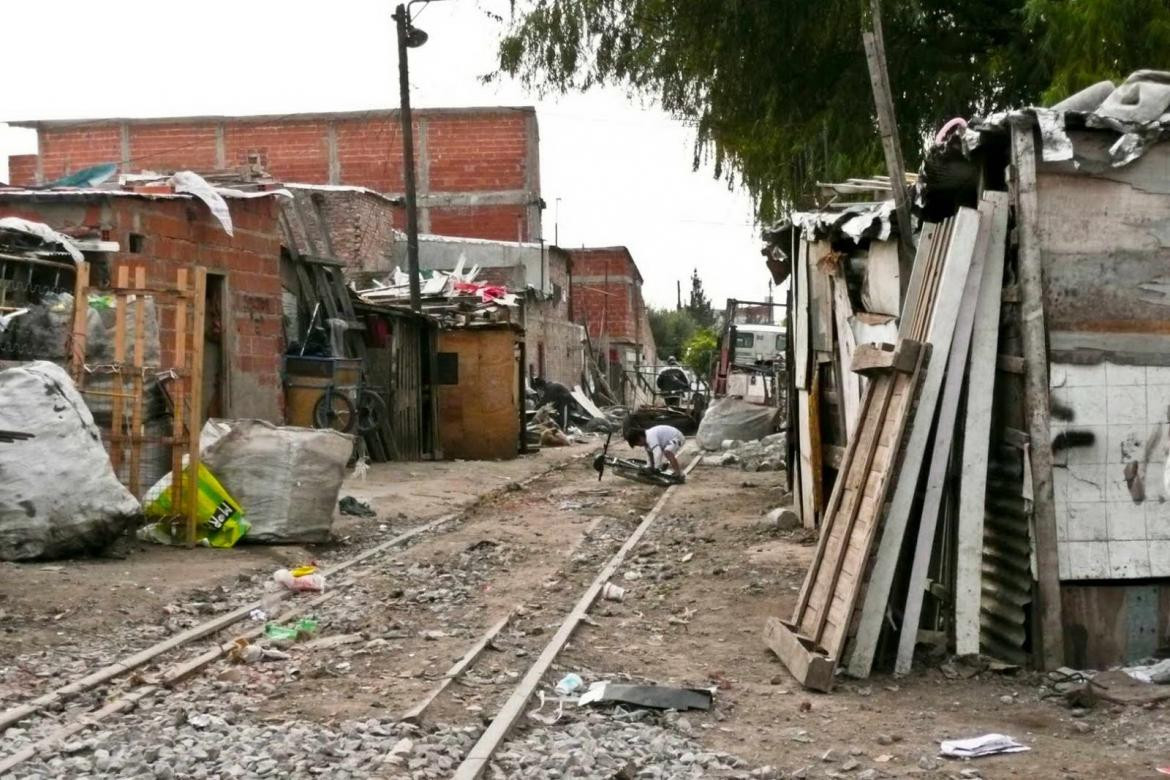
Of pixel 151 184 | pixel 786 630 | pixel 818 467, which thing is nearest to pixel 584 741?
pixel 786 630

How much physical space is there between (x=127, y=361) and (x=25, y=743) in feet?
22.4

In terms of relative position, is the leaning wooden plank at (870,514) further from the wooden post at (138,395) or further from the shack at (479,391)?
the shack at (479,391)

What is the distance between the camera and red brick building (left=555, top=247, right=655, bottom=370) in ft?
185

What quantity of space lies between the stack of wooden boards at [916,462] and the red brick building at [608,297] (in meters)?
48.8

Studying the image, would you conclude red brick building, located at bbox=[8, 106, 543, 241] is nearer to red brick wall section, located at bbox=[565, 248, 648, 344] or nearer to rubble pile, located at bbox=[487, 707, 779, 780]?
red brick wall section, located at bbox=[565, 248, 648, 344]

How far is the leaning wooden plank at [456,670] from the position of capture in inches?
238

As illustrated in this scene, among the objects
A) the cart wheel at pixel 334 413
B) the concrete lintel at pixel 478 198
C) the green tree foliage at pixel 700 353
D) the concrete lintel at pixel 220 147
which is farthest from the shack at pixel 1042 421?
the green tree foliage at pixel 700 353

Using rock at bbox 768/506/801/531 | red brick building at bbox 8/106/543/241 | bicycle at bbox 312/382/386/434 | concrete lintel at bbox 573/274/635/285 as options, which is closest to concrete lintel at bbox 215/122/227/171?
red brick building at bbox 8/106/543/241

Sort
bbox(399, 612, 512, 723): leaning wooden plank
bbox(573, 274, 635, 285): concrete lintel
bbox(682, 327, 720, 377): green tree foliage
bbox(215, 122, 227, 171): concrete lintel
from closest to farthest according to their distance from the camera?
bbox(399, 612, 512, 723): leaning wooden plank
bbox(215, 122, 227, 171): concrete lintel
bbox(573, 274, 635, 285): concrete lintel
bbox(682, 327, 720, 377): green tree foliage

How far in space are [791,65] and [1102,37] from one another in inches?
145

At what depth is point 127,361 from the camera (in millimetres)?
12062

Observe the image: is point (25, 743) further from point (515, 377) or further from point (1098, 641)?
point (515, 377)

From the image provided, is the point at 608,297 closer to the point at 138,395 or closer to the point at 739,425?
the point at 739,425

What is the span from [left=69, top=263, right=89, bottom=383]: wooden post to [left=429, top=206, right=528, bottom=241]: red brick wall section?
3348cm
